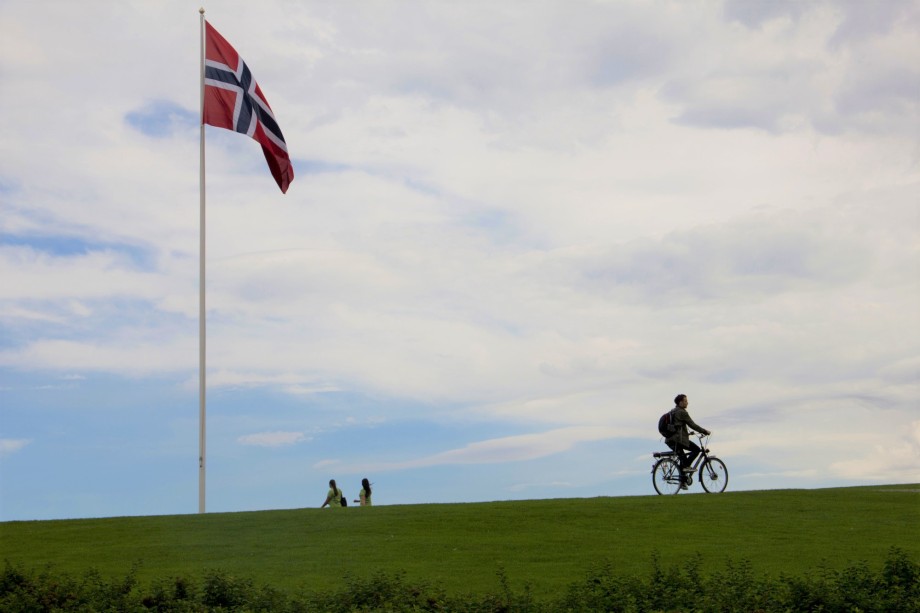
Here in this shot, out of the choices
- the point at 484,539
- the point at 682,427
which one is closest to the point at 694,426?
the point at 682,427

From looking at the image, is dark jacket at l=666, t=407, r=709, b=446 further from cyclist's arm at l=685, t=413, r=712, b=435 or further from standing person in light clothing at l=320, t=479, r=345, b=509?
standing person in light clothing at l=320, t=479, r=345, b=509

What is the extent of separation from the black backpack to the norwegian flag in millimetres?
11760

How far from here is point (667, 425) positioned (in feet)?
73.3

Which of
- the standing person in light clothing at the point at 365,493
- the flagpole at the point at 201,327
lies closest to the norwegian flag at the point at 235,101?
the flagpole at the point at 201,327

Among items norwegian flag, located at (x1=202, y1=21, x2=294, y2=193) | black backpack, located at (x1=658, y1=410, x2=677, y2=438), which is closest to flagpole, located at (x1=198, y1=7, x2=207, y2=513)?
norwegian flag, located at (x1=202, y1=21, x2=294, y2=193)

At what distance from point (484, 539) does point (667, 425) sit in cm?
786

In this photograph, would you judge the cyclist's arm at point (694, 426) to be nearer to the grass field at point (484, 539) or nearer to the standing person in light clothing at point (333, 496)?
the grass field at point (484, 539)

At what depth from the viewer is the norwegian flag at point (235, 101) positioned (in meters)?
25.0

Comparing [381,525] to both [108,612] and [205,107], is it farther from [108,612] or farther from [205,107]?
[205,107]

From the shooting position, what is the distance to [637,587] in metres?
11.5

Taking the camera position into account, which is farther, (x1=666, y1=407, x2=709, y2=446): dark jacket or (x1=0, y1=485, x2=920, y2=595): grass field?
(x1=666, y1=407, x2=709, y2=446): dark jacket

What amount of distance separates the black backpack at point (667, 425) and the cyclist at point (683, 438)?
2 cm

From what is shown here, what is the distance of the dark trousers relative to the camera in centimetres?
2241

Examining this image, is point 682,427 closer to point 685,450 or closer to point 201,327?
point 685,450
